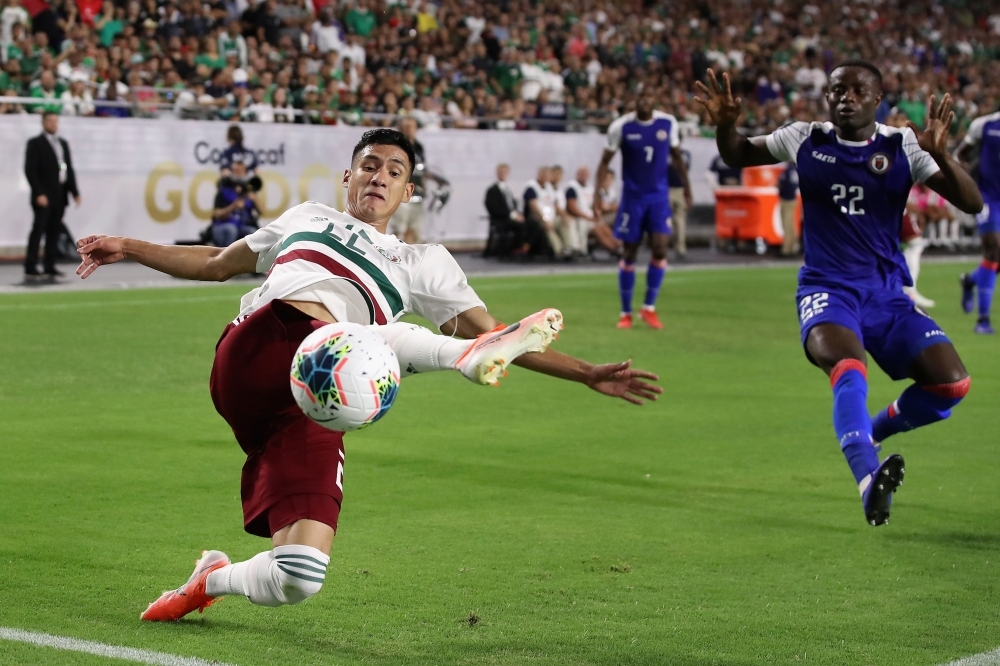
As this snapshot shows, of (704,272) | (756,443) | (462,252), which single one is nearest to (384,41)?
(462,252)

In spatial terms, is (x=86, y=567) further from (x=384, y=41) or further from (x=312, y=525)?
(x=384, y=41)

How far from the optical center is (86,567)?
562 cm

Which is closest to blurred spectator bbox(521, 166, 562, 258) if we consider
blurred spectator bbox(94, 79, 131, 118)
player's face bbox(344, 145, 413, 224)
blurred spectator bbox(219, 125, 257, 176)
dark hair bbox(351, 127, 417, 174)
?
blurred spectator bbox(219, 125, 257, 176)

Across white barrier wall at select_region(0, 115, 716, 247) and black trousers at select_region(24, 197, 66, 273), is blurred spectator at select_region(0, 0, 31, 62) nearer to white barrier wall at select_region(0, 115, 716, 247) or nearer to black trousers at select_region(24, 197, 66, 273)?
white barrier wall at select_region(0, 115, 716, 247)

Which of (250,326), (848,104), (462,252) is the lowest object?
(462,252)

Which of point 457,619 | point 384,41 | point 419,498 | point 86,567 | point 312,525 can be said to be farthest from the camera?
point 384,41

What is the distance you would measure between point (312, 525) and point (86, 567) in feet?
5.49

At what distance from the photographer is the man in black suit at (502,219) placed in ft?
76.5

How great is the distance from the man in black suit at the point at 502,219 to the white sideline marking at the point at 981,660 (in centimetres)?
1899

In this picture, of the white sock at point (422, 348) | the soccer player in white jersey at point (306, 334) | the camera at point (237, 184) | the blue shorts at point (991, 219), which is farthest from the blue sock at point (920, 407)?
the camera at point (237, 184)

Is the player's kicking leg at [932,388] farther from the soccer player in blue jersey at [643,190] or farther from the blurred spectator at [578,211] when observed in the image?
the blurred spectator at [578,211]

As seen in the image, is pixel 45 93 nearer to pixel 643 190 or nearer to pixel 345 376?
pixel 643 190

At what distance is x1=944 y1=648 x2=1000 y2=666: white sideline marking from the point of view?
459 cm

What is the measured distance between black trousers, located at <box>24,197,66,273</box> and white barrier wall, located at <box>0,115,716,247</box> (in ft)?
4.93
